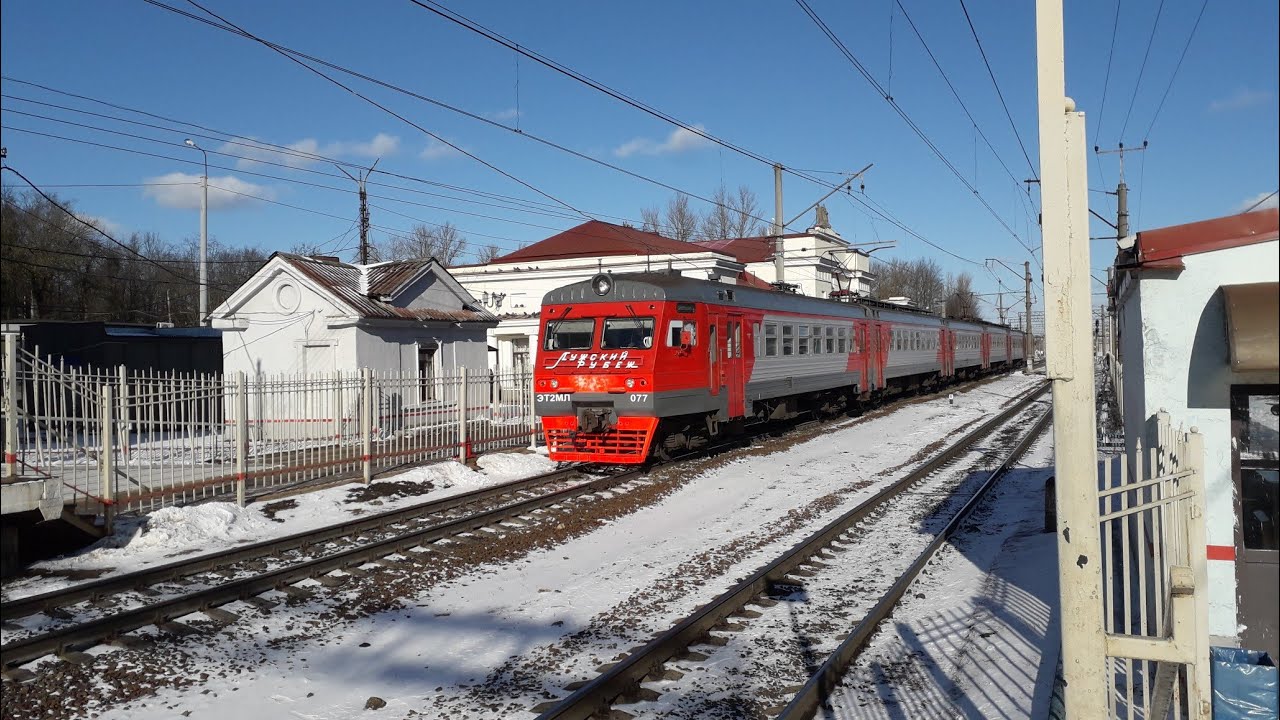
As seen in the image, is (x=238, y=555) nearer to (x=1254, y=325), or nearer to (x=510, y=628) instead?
(x=510, y=628)

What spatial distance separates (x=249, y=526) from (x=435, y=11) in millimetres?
6545

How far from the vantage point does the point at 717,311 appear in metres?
15.1

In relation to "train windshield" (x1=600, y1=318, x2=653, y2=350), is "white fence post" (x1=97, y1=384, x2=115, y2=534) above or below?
below

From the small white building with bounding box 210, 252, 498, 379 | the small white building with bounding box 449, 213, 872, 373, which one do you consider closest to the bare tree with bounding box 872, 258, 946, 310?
the small white building with bounding box 449, 213, 872, 373

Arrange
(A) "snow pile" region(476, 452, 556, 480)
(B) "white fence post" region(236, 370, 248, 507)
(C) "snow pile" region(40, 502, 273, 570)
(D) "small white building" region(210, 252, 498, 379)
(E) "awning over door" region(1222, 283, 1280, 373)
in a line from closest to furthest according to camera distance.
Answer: (E) "awning over door" region(1222, 283, 1280, 373) → (C) "snow pile" region(40, 502, 273, 570) → (B) "white fence post" region(236, 370, 248, 507) → (A) "snow pile" region(476, 452, 556, 480) → (D) "small white building" region(210, 252, 498, 379)

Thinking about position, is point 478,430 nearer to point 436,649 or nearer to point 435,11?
point 435,11

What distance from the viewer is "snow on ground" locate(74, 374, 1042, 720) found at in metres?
5.46

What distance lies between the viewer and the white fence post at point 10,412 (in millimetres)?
8227

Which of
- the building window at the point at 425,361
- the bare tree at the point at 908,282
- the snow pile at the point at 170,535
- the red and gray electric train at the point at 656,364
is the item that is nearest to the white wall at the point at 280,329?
the building window at the point at 425,361

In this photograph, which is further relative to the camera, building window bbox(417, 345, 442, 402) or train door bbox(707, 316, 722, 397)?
building window bbox(417, 345, 442, 402)

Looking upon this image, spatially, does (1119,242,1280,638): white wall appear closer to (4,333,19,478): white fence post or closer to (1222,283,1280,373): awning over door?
(1222,283,1280,373): awning over door

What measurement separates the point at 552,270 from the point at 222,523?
98.3ft

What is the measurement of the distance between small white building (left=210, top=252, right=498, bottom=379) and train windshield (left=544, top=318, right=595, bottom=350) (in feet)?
22.3

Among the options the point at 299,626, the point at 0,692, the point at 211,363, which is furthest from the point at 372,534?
the point at 211,363
